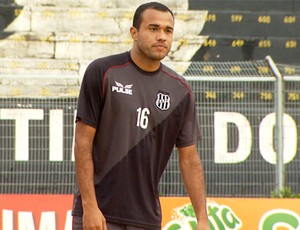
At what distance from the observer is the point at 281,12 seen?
560 inches

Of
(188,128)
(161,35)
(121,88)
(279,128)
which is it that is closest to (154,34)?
(161,35)

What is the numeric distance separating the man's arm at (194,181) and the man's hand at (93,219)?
0.56 m

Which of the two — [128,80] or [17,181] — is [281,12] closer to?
[17,181]

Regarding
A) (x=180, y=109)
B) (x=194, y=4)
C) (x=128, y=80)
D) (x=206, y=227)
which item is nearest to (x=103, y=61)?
(x=128, y=80)

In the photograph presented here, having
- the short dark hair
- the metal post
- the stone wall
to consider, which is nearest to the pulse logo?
the short dark hair

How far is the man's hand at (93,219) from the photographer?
15.2 ft

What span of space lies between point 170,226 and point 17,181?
2.32 meters

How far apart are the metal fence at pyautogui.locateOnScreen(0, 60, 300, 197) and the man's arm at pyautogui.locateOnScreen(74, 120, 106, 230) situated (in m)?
6.28

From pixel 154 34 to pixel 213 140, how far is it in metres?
6.55

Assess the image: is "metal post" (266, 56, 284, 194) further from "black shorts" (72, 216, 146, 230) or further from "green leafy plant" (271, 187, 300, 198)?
"black shorts" (72, 216, 146, 230)

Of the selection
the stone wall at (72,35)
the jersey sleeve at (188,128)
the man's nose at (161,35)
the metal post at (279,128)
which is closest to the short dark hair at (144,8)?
the man's nose at (161,35)

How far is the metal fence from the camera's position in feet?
36.3

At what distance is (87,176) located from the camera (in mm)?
4688

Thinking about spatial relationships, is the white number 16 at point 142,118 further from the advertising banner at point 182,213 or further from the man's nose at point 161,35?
the advertising banner at point 182,213
